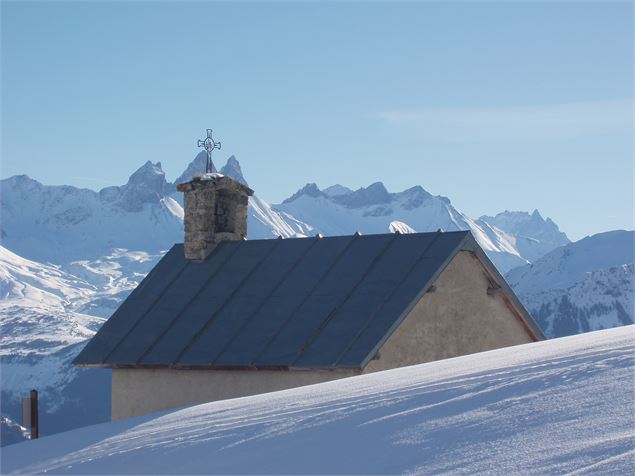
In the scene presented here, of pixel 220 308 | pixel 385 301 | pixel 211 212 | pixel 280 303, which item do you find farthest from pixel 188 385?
pixel 211 212

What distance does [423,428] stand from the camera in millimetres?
6156

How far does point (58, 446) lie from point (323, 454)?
3306 mm

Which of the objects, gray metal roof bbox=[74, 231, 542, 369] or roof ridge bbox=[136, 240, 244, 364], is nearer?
gray metal roof bbox=[74, 231, 542, 369]

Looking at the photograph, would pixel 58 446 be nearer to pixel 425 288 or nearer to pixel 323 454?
pixel 323 454

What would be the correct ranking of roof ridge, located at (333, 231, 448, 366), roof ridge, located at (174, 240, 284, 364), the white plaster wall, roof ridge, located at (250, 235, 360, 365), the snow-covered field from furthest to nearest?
roof ridge, located at (174, 240, 284, 364)
roof ridge, located at (250, 235, 360, 365)
the white plaster wall
roof ridge, located at (333, 231, 448, 366)
the snow-covered field

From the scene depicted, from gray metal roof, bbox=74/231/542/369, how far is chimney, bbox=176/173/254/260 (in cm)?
25

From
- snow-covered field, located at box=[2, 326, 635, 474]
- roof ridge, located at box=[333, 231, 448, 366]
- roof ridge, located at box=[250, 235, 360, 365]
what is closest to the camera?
snow-covered field, located at box=[2, 326, 635, 474]

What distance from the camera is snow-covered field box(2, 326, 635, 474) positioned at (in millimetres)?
5410

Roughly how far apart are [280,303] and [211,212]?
3324mm

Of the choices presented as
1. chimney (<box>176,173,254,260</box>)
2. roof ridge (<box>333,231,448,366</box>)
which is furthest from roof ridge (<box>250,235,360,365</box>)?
chimney (<box>176,173,254,260</box>)

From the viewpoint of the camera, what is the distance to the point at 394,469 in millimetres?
5633

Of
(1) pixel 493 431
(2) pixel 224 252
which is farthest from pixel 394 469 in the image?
(2) pixel 224 252

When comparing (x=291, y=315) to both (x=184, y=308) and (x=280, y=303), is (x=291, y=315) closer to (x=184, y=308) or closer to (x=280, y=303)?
(x=280, y=303)

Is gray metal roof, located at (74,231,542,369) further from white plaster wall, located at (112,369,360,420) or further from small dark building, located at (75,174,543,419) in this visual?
white plaster wall, located at (112,369,360,420)
